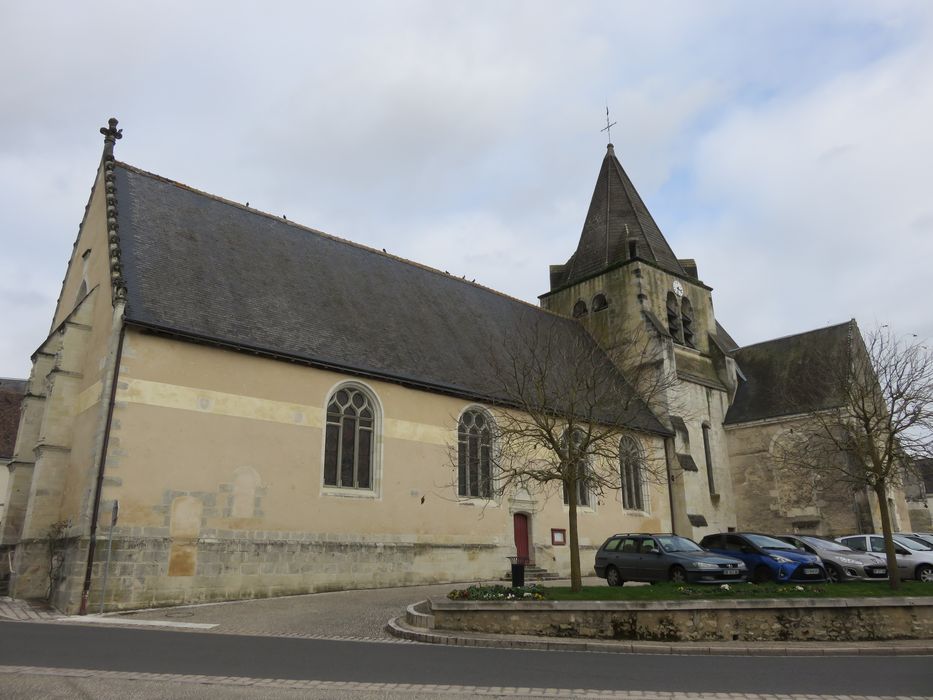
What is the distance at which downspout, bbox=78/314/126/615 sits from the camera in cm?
1290

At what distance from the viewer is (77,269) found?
19.9 metres

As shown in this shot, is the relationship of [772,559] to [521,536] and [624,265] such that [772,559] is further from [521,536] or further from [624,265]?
[624,265]

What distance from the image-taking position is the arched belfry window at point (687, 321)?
3053 cm

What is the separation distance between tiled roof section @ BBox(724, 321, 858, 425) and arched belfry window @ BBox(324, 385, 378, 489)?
16.9 meters

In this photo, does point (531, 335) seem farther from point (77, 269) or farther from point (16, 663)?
point (16, 663)

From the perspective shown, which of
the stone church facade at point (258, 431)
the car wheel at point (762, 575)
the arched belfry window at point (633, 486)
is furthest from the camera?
the arched belfry window at point (633, 486)

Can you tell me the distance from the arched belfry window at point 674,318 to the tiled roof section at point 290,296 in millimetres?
5910

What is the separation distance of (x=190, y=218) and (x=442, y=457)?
31.0 feet

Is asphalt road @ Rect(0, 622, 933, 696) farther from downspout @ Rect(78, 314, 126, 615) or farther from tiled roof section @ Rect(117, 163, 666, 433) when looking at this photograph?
tiled roof section @ Rect(117, 163, 666, 433)

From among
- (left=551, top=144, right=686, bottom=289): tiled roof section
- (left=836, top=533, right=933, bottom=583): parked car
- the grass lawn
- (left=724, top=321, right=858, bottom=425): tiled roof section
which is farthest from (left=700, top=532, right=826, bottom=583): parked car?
(left=551, top=144, right=686, bottom=289): tiled roof section

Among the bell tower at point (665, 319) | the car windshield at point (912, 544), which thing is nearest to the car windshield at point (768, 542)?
the car windshield at point (912, 544)

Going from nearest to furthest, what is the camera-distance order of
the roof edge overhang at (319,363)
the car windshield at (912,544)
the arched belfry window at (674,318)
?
the roof edge overhang at (319,363), the car windshield at (912,544), the arched belfry window at (674,318)

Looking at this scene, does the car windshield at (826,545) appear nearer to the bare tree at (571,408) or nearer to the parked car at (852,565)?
the parked car at (852,565)

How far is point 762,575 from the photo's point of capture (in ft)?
48.9
